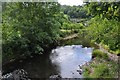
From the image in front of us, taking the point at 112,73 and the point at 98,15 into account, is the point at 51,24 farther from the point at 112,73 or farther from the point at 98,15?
the point at 98,15

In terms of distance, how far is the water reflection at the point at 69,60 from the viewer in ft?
15.6

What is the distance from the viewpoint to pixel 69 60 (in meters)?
5.85

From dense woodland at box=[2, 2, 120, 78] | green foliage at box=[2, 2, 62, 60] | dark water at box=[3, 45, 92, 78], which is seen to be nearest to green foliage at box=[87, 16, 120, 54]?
dark water at box=[3, 45, 92, 78]

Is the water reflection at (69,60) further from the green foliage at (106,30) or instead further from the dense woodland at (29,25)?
the green foliage at (106,30)

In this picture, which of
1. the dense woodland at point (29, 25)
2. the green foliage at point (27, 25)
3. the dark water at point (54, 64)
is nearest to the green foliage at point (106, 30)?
the dark water at point (54, 64)

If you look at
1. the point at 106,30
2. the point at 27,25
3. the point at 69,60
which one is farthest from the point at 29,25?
the point at 106,30

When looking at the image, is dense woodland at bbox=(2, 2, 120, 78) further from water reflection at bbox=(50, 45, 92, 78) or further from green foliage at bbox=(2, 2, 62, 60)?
water reflection at bbox=(50, 45, 92, 78)

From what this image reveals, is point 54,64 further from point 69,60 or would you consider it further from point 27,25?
point 27,25

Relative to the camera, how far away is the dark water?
15.6ft

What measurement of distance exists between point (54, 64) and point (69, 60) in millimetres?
525

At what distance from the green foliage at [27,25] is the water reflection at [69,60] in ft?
1.90

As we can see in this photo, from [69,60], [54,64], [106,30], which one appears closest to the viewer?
[106,30]

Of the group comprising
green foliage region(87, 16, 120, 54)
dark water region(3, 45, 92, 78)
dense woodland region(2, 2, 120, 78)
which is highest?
green foliage region(87, 16, 120, 54)

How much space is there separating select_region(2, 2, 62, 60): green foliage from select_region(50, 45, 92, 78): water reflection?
0.58 meters
